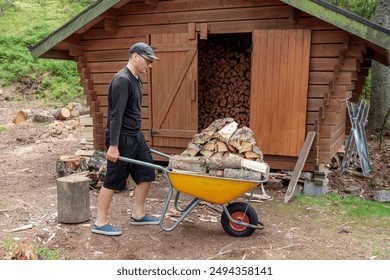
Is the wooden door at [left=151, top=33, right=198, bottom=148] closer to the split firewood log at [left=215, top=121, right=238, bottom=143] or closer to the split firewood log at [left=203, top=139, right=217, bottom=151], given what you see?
the split firewood log at [left=215, top=121, right=238, bottom=143]

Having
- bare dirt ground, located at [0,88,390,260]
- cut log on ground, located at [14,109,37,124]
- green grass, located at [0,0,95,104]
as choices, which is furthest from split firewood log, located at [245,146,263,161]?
green grass, located at [0,0,95,104]

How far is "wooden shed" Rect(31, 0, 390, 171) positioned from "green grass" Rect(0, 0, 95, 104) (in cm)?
815

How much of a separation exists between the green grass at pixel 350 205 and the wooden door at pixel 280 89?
822mm

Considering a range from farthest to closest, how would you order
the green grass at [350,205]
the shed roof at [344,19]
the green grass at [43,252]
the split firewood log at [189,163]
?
the green grass at [350,205], the shed roof at [344,19], the split firewood log at [189,163], the green grass at [43,252]

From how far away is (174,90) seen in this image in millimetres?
6906

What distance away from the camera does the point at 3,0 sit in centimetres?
2317

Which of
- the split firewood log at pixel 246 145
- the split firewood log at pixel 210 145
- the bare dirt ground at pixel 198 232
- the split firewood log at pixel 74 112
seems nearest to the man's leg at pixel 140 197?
the bare dirt ground at pixel 198 232

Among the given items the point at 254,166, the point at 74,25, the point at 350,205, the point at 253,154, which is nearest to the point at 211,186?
the point at 254,166

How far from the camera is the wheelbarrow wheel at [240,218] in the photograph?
4.37m

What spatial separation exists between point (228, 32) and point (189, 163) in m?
3.06

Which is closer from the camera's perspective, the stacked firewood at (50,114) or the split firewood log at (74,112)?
the stacked firewood at (50,114)

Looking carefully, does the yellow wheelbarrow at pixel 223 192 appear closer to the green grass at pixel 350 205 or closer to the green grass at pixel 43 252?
the green grass at pixel 43 252

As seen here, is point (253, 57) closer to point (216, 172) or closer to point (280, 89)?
point (280, 89)

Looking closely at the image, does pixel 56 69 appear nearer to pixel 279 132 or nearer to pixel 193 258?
pixel 279 132
